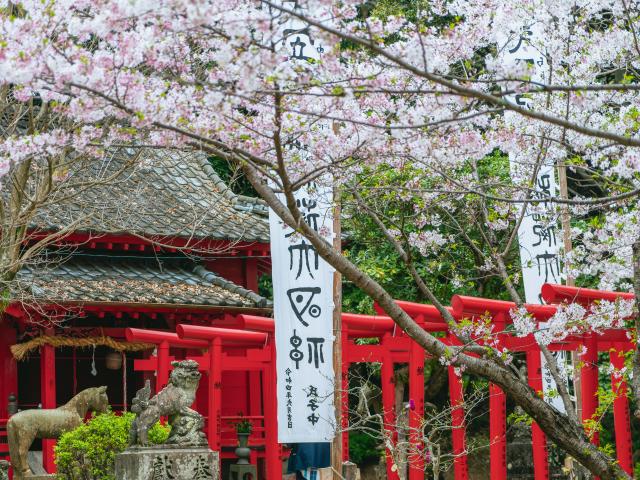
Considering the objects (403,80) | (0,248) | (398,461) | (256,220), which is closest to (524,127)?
(403,80)

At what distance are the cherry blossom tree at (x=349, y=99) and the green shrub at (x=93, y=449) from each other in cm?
443

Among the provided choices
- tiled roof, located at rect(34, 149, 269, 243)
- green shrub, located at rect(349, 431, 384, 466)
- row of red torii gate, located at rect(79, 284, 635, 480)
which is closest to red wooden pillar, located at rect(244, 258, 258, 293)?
tiled roof, located at rect(34, 149, 269, 243)

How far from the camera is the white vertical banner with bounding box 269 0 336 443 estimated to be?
38.0 feet

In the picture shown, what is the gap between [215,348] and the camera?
14828 mm

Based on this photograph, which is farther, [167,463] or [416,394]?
[416,394]

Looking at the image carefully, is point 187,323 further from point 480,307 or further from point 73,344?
point 480,307

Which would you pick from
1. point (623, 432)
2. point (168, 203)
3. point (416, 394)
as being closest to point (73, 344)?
point (168, 203)

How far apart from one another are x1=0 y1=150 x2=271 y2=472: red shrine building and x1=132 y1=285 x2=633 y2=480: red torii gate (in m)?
2.08

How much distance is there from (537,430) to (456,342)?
167cm

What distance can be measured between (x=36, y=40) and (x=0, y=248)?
616 cm

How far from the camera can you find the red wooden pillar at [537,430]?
13.5 meters

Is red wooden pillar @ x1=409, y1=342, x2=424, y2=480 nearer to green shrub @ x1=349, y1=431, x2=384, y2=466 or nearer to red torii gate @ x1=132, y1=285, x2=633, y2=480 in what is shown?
red torii gate @ x1=132, y1=285, x2=633, y2=480

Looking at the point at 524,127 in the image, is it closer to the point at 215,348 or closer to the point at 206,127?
the point at 206,127

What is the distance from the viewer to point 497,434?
13.4 meters
